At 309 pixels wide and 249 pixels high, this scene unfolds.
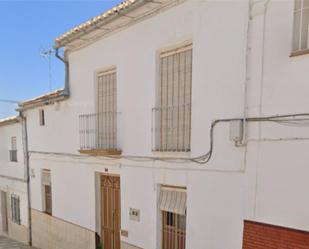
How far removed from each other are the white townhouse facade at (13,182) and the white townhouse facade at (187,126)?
3985mm

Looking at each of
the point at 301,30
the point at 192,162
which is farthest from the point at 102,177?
the point at 301,30

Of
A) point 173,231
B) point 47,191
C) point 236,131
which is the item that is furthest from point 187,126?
point 47,191

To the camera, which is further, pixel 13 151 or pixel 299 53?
pixel 13 151

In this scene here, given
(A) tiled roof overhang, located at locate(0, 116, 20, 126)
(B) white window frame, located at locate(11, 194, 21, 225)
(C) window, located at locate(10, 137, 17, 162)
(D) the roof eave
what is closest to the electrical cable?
(D) the roof eave

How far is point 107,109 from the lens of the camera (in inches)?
271

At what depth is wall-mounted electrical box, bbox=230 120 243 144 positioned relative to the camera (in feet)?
13.0

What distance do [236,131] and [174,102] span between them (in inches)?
64.7

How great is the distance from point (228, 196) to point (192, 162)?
0.93 metres

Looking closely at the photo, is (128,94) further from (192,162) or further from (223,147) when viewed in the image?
(223,147)

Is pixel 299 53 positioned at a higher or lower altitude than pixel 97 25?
lower

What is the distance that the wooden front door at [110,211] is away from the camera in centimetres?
688

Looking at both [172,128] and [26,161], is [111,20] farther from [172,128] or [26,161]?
[26,161]

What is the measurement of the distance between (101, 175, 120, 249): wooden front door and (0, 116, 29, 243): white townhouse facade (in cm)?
559

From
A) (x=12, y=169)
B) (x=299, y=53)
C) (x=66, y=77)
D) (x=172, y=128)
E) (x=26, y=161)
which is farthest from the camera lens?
(x=12, y=169)
